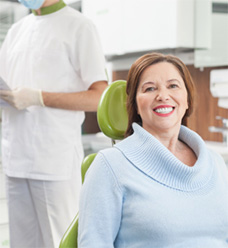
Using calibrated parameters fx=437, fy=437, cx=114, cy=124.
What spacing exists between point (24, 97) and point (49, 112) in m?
0.13

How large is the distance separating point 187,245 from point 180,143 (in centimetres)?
36

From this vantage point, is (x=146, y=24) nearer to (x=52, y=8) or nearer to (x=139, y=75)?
(x=52, y=8)

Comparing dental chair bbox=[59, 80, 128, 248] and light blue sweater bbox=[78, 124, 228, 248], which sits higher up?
dental chair bbox=[59, 80, 128, 248]

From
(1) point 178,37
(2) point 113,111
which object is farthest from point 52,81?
(1) point 178,37

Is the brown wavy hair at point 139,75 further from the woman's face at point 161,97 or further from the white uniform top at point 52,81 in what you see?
the white uniform top at point 52,81

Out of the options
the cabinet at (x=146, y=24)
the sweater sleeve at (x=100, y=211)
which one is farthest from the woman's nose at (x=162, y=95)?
the cabinet at (x=146, y=24)

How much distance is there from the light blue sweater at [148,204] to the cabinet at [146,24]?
5.52 ft

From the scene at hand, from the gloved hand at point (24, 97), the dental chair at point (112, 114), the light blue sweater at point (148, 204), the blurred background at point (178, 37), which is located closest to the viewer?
the light blue sweater at point (148, 204)

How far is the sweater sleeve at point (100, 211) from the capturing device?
110 centimetres

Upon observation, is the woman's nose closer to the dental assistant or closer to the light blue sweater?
the light blue sweater

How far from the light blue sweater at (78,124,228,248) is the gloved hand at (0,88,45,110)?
27.6 inches

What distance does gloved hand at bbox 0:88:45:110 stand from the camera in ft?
5.87

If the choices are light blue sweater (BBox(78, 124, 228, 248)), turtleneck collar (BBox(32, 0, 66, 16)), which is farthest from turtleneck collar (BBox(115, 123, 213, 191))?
turtleneck collar (BBox(32, 0, 66, 16))

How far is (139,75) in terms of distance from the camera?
1298 mm
